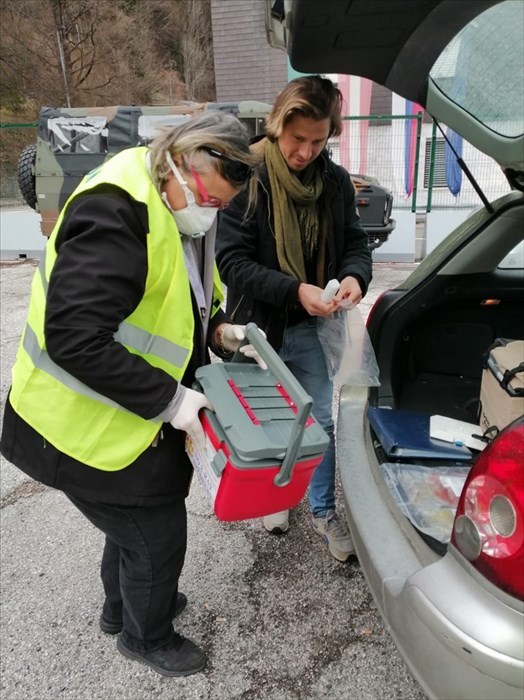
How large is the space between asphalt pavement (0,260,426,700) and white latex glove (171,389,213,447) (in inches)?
38.8

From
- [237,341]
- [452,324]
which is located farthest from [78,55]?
[237,341]

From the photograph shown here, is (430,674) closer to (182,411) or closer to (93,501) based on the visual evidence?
(182,411)

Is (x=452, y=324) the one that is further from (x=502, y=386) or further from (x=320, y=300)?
(x=320, y=300)

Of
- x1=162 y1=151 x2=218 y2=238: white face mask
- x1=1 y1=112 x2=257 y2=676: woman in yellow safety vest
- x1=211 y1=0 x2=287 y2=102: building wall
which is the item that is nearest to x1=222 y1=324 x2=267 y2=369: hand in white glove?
x1=1 y1=112 x2=257 y2=676: woman in yellow safety vest

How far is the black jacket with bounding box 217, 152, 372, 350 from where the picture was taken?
205 centimetres

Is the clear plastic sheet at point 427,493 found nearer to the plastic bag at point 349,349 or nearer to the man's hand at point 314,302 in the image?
the plastic bag at point 349,349

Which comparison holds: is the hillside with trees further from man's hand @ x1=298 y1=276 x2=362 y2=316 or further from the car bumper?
the car bumper

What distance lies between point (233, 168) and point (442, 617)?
114 centimetres

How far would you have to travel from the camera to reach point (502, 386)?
6.15 ft

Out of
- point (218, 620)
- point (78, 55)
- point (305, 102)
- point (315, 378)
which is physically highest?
point (78, 55)

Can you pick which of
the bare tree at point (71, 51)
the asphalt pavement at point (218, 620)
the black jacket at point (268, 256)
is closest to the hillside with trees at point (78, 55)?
the bare tree at point (71, 51)

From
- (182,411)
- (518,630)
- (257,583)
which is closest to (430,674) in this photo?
(518,630)

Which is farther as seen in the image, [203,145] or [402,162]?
[402,162]

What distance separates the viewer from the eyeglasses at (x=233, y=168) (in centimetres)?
138
